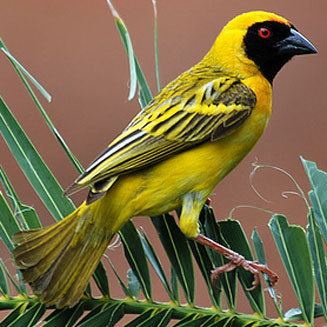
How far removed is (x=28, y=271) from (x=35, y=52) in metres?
4.16

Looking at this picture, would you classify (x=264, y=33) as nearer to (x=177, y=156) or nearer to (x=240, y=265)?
(x=177, y=156)

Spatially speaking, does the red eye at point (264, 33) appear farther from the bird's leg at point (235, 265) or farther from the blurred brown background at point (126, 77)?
the blurred brown background at point (126, 77)

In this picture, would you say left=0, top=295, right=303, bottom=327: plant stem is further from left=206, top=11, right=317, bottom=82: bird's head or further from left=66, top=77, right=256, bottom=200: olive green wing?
left=206, top=11, right=317, bottom=82: bird's head

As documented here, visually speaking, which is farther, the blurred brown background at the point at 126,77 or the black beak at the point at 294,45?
the blurred brown background at the point at 126,77

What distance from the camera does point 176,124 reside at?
2713mm

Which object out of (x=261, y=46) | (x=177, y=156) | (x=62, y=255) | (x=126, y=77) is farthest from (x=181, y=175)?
(x=126, y=77)

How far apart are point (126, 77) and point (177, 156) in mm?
3508

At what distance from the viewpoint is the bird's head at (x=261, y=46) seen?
118 inches

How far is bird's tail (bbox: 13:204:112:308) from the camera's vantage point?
220 cm

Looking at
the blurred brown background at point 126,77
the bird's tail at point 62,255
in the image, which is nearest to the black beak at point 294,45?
the bird's tail at point 62,255

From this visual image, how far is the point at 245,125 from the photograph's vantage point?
9.11ft

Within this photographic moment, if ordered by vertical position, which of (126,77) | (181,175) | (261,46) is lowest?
(126,77)

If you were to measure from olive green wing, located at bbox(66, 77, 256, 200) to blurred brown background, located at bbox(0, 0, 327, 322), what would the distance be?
2.83 m

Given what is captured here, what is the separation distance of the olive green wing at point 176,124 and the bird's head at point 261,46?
13cm
